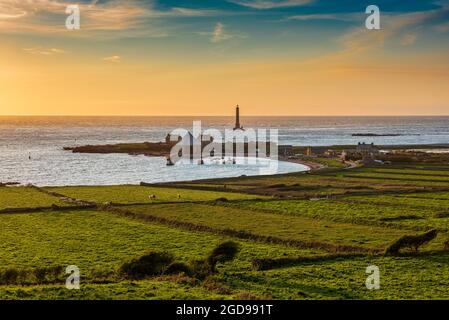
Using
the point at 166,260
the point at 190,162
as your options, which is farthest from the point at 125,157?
the point at 166,260

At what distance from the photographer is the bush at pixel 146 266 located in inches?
1375

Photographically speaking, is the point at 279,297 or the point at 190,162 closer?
the point at 279,297

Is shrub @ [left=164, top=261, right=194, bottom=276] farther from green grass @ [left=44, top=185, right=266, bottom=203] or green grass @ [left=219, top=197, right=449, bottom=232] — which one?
green grass @ [left=44, top=185, right=266, bottom=203]

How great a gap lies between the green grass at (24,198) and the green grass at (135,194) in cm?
326

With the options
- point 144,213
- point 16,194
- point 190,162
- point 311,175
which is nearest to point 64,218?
point 144,213

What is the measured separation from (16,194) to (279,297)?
57248mm

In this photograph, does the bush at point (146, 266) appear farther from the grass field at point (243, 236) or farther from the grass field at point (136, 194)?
the grass field at point (136, 194)

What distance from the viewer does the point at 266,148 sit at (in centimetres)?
16088

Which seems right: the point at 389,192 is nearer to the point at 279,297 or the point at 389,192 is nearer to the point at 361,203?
the point at 361,203

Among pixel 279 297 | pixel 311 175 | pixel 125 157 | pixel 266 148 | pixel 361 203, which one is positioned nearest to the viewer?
pixel 279 297

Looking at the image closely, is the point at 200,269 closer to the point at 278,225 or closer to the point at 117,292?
the point at 117,292

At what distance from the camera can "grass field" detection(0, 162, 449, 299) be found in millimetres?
31500

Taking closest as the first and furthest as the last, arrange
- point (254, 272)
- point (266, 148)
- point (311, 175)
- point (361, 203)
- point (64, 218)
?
point (254, 272) < point (64, 218) < point (361, 203) < point (311, 175) < point (266, 148)

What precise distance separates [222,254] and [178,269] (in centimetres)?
371
